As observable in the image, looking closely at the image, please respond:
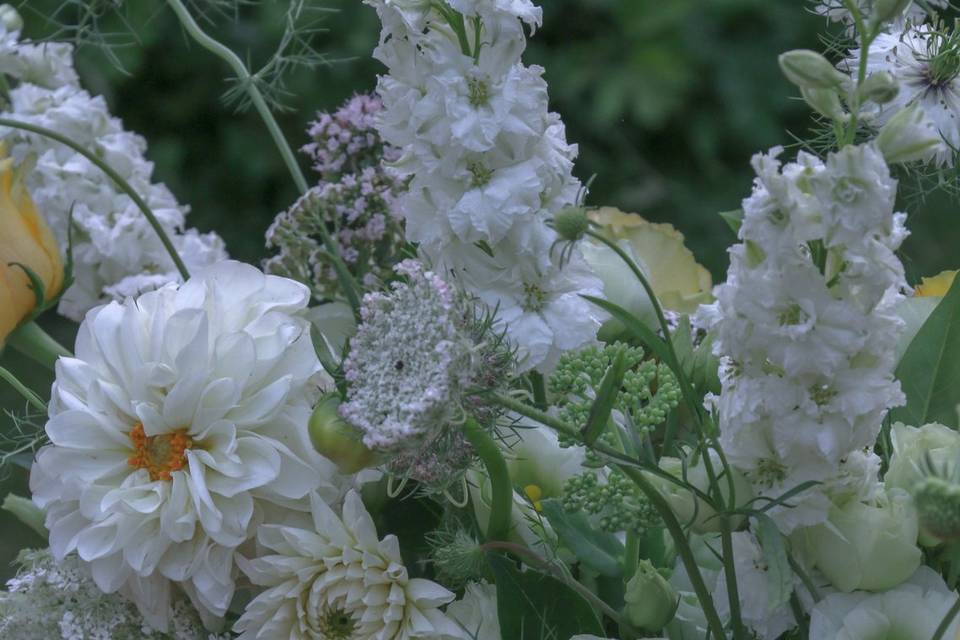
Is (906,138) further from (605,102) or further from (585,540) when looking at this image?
(605,102)

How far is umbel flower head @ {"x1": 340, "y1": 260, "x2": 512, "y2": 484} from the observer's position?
15.0 inches

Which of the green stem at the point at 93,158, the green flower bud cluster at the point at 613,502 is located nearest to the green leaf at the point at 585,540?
the green flower bud cluster at the point at 613,502

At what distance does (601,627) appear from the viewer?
452 mm

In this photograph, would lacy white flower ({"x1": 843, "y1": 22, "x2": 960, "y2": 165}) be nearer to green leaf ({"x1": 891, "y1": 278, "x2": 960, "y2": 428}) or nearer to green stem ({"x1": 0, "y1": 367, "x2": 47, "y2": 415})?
green leaf ({"x1": 891, "y1": 278, "x2": 960, "y2": 428})

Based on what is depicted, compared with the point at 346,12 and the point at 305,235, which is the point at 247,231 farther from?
the point at 305,235

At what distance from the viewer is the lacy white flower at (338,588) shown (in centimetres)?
47

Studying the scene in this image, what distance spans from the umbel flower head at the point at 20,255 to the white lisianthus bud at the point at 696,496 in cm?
29

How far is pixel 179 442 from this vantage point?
1.58 feet

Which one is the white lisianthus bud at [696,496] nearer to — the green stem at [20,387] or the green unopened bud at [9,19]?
the green stem at [20,387]

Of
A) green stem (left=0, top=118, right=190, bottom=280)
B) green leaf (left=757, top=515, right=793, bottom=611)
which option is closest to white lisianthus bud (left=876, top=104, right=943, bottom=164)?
green leaf (left=757, top=515, right=793, bottom=611)

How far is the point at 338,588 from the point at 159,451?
8 cm

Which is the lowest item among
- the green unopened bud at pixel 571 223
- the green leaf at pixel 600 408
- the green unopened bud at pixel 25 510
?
the green unopened bud at pixel 25 510

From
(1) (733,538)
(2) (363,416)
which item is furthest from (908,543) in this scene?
(2) (363,416)

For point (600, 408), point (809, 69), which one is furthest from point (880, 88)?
point (600, 408)
